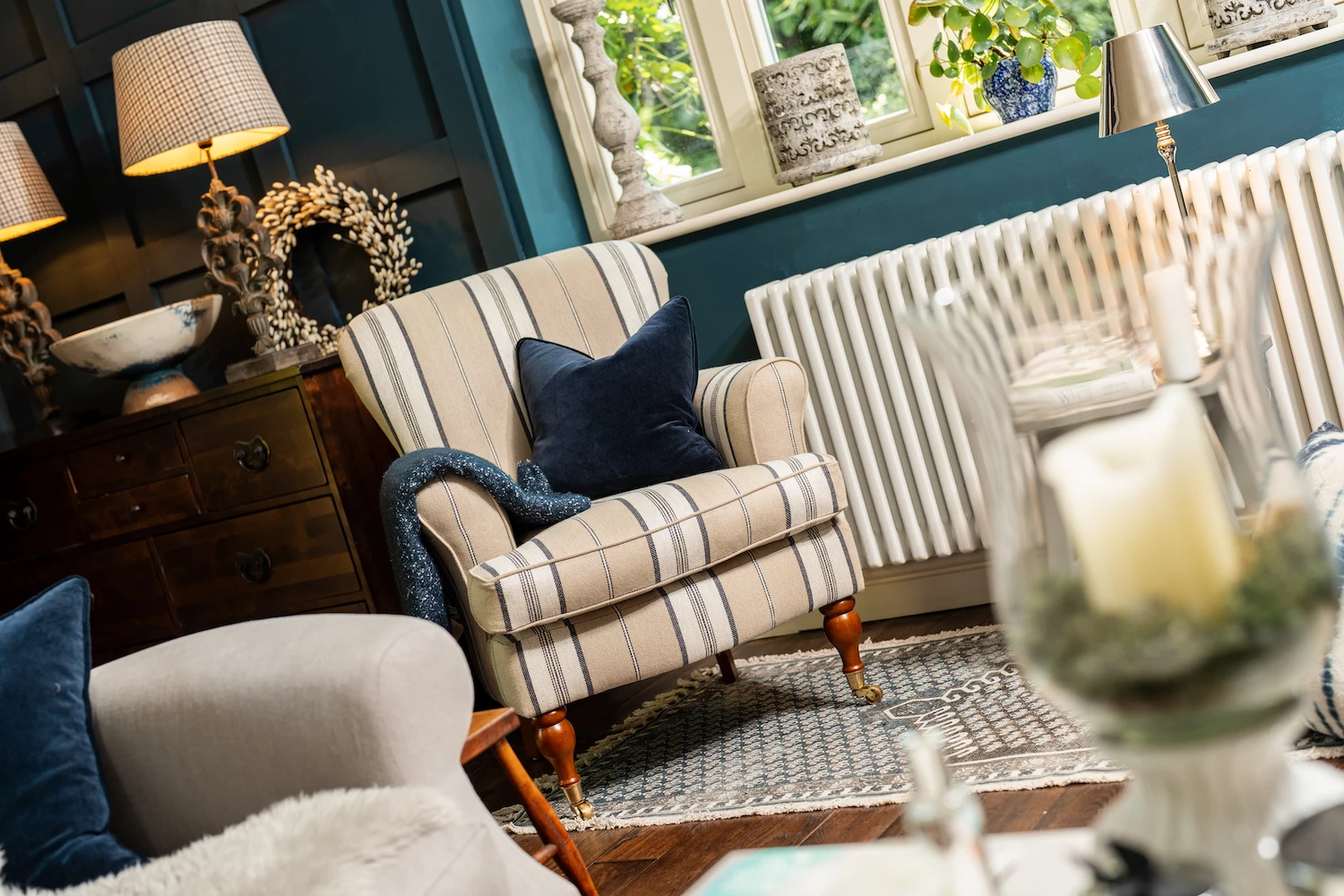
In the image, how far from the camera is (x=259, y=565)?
279cm

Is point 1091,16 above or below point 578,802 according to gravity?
above

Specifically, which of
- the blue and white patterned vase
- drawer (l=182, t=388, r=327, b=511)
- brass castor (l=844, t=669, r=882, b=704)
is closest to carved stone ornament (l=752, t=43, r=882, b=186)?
the blue and white patterned vase

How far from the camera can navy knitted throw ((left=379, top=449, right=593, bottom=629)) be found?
203 centimetres

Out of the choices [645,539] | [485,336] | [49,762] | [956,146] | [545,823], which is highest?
[956,146]

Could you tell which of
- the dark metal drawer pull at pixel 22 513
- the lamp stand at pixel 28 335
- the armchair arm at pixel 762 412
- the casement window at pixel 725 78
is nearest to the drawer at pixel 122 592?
the dark metal drawer pull at pixel 22 513

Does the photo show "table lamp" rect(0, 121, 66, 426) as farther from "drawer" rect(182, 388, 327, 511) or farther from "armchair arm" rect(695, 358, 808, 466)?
"armchair arm" rect(695, 358, 808, 466)

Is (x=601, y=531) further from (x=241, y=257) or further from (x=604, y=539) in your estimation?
(x=241, y=257)

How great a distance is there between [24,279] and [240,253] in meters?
0.83

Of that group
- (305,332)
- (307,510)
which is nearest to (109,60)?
(305,332)

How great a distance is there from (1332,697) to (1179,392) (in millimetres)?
1167

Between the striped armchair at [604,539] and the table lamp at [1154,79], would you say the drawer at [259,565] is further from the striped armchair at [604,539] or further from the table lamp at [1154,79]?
the table lamp at [1154,79]

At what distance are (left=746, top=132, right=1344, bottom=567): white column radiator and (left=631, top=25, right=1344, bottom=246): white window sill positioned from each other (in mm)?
195

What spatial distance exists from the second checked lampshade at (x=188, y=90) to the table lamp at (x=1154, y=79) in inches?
75.5

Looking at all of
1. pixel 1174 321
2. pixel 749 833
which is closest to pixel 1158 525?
pixel 1174 321
